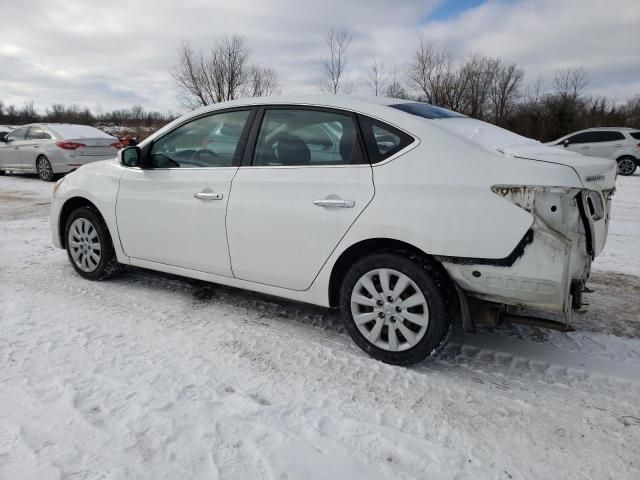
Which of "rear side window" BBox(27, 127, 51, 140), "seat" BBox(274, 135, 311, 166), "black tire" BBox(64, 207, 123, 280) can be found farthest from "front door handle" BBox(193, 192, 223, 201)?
"rear side window" BBox(27, 127, 51, 140)

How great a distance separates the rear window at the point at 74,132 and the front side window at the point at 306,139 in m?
9.66

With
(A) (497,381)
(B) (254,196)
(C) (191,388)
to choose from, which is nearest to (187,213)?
(B) (254,196)

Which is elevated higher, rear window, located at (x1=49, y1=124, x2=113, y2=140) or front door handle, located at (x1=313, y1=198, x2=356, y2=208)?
rear window, located at (x1=49, y1=124, x2=113, y2=140)

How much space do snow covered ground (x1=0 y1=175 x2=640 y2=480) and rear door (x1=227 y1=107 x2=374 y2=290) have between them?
0.56 m

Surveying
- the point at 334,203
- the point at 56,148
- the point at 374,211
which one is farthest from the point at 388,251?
the point at 56,148

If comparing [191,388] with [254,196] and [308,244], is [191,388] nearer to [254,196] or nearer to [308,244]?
[308,244]

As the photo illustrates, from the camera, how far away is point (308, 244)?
3109 mm

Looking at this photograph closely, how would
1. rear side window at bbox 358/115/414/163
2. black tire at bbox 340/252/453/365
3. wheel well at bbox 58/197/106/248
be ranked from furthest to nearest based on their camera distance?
wheel well at bbox 58/197/106/248, rear side window at bbox 358/115/414/163, black tire at bbox 340/252/453/365

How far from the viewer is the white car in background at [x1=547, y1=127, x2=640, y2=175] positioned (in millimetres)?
14555

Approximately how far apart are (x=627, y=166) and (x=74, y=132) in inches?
631

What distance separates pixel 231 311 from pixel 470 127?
7.46 feet

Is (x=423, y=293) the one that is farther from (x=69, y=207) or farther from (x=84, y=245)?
(x=69, y=207)

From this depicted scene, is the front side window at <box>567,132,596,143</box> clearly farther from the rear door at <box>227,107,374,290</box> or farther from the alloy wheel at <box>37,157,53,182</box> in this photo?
the alloy wheel at <box>37,157,53,182</box>

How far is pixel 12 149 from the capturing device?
12531 millimetres
